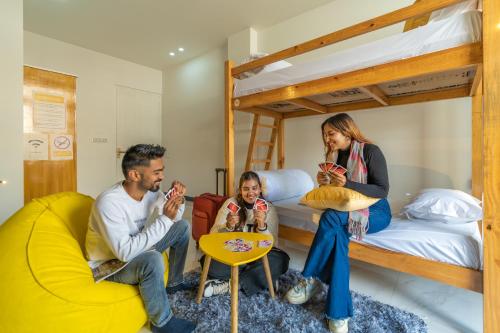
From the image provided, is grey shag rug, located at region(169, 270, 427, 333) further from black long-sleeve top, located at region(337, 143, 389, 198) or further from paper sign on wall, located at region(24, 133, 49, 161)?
paper sign on wall, located at region(24, 133, 49, 161)

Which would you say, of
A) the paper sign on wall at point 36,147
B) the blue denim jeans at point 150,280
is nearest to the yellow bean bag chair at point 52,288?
the blue denim jeans at point 150,280

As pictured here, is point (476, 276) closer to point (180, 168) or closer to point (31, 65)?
point (180, 168)

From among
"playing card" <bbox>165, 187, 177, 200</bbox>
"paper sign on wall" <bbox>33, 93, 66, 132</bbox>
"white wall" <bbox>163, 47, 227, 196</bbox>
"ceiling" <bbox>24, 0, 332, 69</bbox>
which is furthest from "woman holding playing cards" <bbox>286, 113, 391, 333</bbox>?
"paper sign on wall" <bbox>33, 93, 66, 132</bbox>

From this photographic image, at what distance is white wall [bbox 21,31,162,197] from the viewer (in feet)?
13.0

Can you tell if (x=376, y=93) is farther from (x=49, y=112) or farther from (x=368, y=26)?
(x=49, y=112)

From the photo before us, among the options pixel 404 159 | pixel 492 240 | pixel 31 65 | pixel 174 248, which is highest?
Answer: pixel 31 65

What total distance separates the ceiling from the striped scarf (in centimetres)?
235

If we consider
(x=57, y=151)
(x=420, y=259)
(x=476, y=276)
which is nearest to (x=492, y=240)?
(x=476, y=276)

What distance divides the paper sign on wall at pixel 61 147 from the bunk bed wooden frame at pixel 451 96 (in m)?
3.30

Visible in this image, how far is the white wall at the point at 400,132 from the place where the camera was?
227cm

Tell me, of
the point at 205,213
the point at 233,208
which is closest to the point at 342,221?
the point at 233,208

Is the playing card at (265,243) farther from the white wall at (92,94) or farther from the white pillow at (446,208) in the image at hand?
the white wall at (92,94)

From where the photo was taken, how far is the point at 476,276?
1310 millimetres

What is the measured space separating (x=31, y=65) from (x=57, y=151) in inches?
51.2
